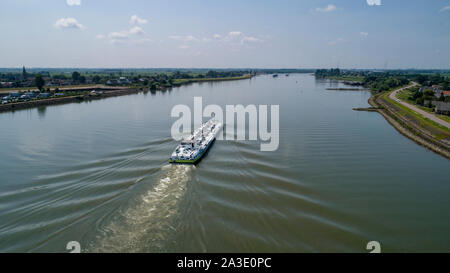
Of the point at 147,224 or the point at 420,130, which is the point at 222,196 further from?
the point at 420,130

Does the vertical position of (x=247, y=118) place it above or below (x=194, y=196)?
above

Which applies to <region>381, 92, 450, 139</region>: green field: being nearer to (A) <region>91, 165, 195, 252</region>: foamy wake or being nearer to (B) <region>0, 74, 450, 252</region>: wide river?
(B) <region>0, 74, 450, 252</region>: wide river

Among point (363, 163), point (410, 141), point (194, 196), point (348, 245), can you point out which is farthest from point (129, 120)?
point (410, 141)

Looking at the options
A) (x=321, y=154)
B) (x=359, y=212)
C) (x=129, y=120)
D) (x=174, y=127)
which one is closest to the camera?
(x=359, y=212)

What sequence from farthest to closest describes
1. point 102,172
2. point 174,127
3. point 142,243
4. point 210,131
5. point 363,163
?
point 174,127 → point 210,131 → point 363,163 → point 102,172 → point 142,243

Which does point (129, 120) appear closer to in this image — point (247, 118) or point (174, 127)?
point (174, 127)

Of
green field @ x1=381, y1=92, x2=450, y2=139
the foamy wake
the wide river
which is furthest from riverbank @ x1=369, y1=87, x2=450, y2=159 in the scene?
the foamy wake

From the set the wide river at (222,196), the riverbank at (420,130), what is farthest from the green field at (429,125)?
the wide river at (222,196)
